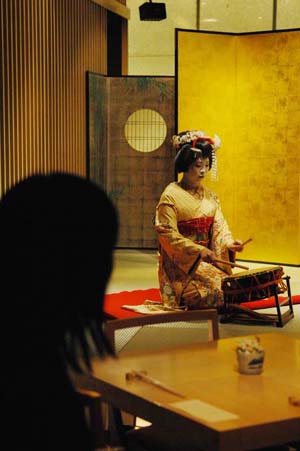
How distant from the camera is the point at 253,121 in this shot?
29.0 feet

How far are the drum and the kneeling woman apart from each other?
291 mm

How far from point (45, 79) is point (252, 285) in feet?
9.64

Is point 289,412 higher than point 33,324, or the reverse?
point 33,324

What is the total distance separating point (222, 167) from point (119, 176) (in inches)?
57.6

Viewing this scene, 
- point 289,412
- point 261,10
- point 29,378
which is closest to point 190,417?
point 289,412

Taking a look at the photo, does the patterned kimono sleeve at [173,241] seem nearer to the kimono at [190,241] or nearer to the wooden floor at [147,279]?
the kimono at [190,241]

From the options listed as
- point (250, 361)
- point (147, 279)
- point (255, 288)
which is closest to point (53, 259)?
point (250, 361)

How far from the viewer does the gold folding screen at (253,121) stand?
8625mm

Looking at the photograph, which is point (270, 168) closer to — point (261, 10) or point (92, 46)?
point (92, 46)

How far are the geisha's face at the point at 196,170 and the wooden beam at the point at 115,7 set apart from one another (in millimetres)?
3248

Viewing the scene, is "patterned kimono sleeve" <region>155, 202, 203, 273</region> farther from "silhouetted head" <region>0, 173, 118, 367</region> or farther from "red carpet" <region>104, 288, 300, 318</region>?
"silhouetted head" <region>0, 173, 118, 367</region>

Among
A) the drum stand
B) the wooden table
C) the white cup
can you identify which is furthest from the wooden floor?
the white cup

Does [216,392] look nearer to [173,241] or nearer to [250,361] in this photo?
[250,361]

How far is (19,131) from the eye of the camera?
7.28m
